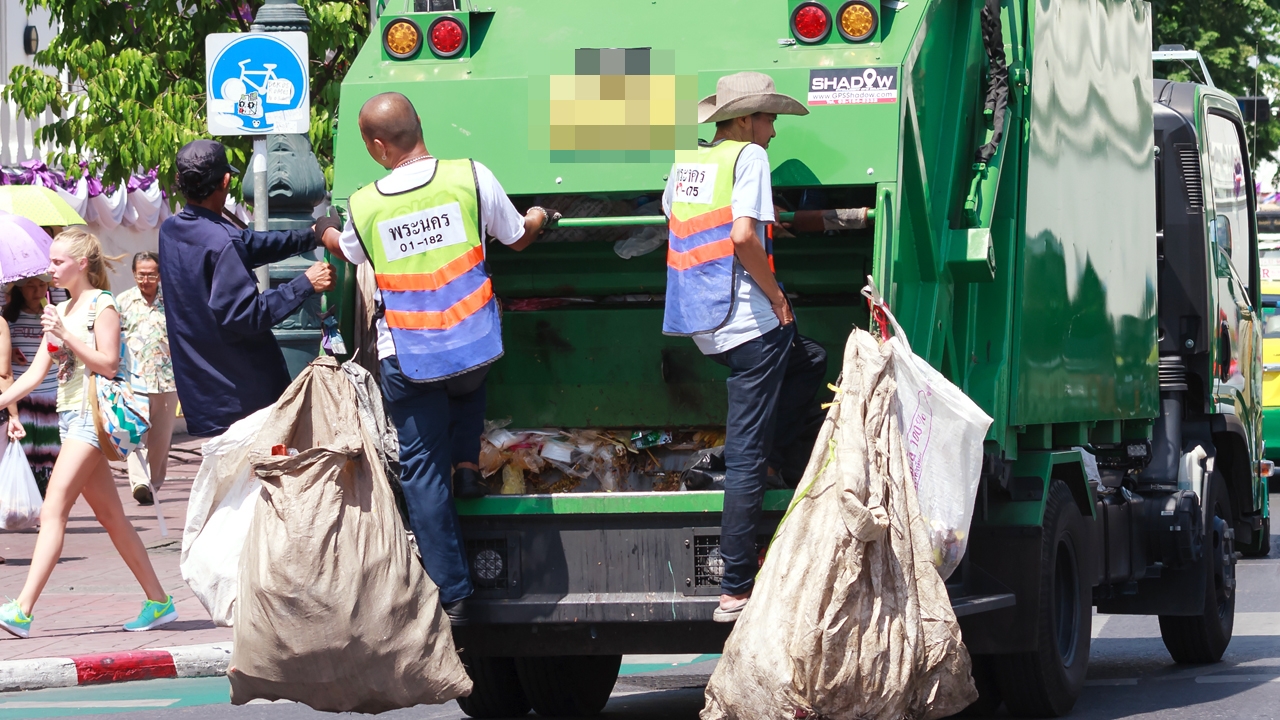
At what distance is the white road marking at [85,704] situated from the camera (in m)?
7.18

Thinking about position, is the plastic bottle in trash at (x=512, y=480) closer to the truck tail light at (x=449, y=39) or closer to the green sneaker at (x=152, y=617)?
the truck tail light at (x=449, y=39)

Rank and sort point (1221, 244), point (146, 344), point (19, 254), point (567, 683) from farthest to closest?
point (146, 344) → point (19, 254) → point (1221, 244) → point (567, 683)

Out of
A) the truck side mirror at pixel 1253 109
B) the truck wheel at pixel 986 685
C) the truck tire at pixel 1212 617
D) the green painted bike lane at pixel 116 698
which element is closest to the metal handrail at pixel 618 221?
the truck wheel at pixel 986 685

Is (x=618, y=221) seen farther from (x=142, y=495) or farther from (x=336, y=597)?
(x=142, y=495)

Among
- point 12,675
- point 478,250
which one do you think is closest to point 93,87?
point 12,675

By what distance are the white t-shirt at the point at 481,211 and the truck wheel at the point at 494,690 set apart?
1.50m

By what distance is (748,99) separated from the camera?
18.0ft

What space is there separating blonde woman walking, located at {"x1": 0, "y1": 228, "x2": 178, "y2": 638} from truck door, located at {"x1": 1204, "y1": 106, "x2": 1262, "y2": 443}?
16.1 ft

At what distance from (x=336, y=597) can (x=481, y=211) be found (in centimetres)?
120

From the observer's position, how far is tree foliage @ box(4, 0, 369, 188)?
13.3 metres

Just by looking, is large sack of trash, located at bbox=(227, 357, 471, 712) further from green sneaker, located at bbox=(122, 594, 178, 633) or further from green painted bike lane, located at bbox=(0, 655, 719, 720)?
green sneaker, located at bbox=(122, 594, 178, 633)

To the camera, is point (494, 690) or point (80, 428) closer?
point (494, 690)

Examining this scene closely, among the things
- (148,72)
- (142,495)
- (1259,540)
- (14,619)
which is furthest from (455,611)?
(148,72)

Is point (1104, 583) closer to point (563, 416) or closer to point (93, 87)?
point (563, 416)
